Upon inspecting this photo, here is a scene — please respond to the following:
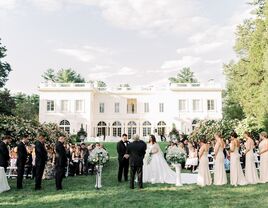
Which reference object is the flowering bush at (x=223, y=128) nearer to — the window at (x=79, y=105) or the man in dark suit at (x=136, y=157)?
the man in dark suit at (x=136, y=157)

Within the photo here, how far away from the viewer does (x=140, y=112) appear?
48.8m

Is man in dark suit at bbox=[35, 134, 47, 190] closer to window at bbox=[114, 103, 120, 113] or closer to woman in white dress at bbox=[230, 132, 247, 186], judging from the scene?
woman in white dress at bbox=[230, 132, 247, 186]

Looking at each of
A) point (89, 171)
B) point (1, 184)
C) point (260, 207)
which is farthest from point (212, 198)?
point (89, 171)

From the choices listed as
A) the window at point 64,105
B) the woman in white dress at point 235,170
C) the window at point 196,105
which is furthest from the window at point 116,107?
the woman in white dress at point 235,170

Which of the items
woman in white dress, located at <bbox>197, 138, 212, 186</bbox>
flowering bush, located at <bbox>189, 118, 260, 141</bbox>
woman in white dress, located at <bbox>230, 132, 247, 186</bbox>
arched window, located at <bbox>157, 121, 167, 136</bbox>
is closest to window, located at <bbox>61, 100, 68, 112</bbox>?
arched window, located at <bbox>157, 121, 167, 136</bbox>

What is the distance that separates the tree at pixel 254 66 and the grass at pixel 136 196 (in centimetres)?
1488

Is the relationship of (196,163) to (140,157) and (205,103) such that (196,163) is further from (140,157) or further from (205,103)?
(205,103)

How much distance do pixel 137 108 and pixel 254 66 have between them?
23406 mm

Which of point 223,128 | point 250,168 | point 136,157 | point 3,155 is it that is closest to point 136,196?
point 136,157

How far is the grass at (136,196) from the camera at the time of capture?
7.63 m

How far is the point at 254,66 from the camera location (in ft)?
89.7

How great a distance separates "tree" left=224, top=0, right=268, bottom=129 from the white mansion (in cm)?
1513

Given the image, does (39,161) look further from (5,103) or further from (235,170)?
(5,103)

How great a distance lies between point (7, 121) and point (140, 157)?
7.76 meters
